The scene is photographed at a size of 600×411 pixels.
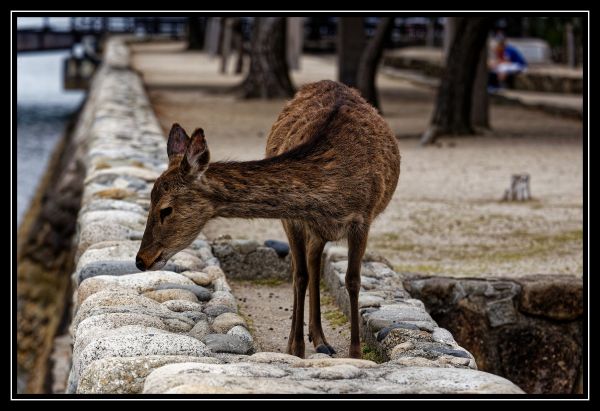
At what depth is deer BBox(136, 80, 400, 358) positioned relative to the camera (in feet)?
19.4

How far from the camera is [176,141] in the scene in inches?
243

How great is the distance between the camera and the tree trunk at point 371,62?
19.7 m

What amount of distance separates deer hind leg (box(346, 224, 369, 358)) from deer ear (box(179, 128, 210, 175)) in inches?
37.4

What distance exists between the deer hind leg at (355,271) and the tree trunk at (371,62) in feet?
44.0

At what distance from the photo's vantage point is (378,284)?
7.95 metres

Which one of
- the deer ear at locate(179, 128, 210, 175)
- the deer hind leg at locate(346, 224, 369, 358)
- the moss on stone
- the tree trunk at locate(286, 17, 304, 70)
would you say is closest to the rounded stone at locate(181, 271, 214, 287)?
the moss on stone

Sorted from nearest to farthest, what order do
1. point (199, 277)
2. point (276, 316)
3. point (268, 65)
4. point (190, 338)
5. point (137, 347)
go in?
point (137, 347)
point (190, 338)
point (199, 277)
point (276, 316)
point (268, 65)

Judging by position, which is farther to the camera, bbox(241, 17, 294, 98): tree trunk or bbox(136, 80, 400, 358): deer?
bbox(241, 17, 294, 98): tree trunk

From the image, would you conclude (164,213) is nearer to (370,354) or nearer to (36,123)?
(370,354)

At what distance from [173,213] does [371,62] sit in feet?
47.5

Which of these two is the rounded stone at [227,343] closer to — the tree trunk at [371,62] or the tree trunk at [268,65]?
the tree trunk at [371,62]

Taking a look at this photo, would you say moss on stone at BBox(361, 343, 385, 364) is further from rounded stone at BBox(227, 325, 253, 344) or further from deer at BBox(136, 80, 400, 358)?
rounded stone at BBox(227, 325, 253, 344)

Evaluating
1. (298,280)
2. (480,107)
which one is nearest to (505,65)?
(480,107)

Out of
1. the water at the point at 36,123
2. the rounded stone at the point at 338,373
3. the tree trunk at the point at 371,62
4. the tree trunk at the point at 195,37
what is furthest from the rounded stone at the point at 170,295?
the tree trunk at the point at 195,37
